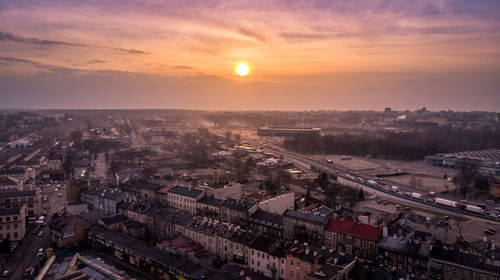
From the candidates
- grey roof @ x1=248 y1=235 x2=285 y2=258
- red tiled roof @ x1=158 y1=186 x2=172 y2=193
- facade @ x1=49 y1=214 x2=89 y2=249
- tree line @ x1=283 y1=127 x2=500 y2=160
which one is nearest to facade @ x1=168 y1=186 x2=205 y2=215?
red tiled roof @ x1=158 y1=186 x2=172 y2=193

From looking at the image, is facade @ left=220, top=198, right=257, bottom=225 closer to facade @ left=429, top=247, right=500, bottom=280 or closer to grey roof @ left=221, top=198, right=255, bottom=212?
grey roof @ left=221, top=198, right=255, bottom=212

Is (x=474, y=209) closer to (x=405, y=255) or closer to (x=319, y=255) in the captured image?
(x=405, y=255)

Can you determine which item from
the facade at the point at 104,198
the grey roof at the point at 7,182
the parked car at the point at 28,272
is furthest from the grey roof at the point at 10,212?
the grey roof at the point at 7,182

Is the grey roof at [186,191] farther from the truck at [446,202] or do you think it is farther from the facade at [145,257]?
the truck at [446,202]

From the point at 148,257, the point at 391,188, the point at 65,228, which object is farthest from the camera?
the point at 391,188

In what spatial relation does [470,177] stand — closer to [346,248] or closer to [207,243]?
[346,248]

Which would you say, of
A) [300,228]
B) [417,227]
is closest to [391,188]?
[417,227]
